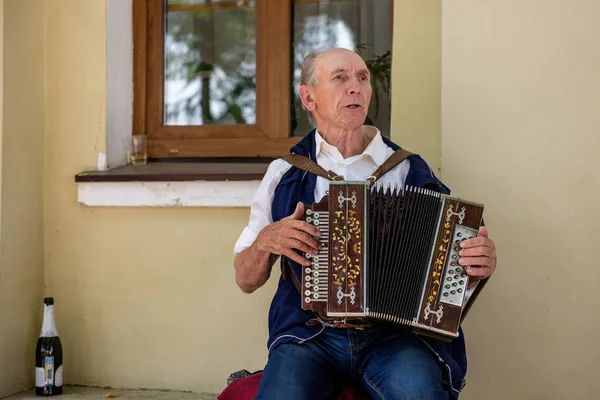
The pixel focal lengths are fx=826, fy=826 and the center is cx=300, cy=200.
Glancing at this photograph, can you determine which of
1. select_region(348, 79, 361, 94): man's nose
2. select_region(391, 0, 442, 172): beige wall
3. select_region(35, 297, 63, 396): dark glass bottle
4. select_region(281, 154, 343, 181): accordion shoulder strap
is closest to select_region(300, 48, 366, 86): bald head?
select_region(348, 79, 361, 94): man's nose

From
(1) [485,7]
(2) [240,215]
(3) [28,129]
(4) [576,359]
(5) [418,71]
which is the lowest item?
(4) [576,359]

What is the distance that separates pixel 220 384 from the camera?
3.23m

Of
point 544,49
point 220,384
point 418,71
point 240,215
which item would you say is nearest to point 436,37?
point 418,71

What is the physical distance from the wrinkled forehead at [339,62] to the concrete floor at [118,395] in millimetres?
1358

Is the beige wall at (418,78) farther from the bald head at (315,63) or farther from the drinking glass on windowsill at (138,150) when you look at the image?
the drinking glass on windowsill at (138,150)

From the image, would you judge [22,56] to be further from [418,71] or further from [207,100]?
[418,71]

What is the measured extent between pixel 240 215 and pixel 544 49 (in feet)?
4.16

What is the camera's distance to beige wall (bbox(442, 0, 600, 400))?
9.21 feet

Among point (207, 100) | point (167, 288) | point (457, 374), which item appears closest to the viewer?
point (457, 374)

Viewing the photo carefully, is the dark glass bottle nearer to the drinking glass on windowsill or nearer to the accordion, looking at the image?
the drinking glass on windowsill

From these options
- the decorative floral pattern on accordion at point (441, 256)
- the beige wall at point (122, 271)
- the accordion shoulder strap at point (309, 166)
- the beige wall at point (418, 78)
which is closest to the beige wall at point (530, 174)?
the beige wall at point (418, 78)

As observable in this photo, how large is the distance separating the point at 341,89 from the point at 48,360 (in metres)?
1.59

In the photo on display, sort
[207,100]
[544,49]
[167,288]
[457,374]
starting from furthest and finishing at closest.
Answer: [207,100] < [167,288] < [544,49] < [457,374]

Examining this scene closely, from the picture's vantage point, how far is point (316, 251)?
2.27 metres
